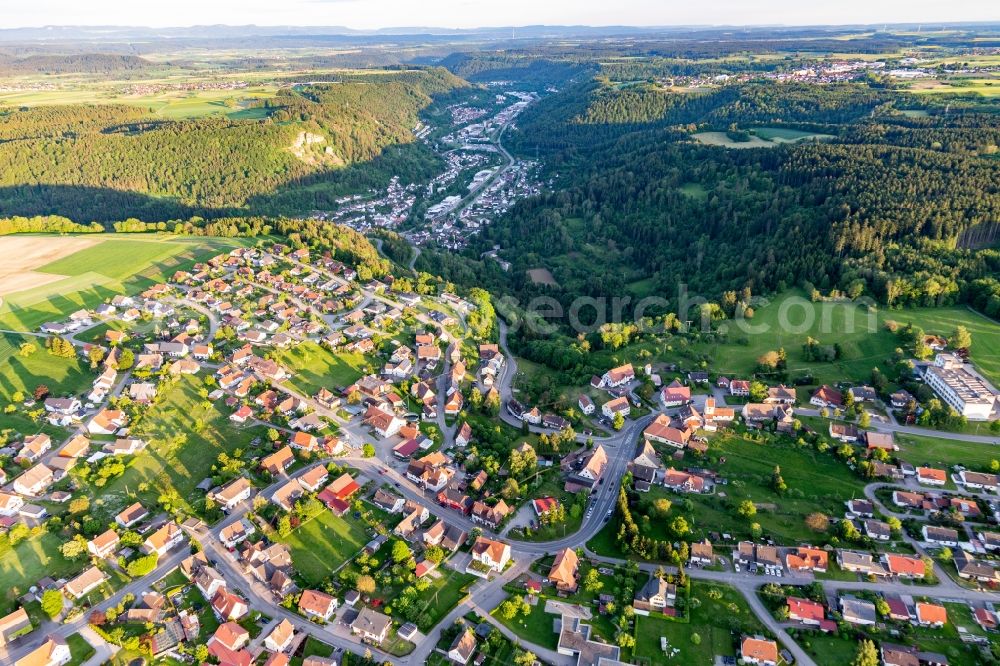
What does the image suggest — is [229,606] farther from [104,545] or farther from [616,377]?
[616,377]

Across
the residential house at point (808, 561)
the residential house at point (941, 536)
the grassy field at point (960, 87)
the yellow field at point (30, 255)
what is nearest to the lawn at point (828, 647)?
the residential house at point (808, 561)

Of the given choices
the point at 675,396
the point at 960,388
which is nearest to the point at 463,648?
the point at 675,396

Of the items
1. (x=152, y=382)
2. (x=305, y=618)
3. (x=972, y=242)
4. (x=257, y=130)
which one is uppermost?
(x=257, y=130)

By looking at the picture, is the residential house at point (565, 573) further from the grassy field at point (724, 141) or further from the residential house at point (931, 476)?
the grassy field at point (724, 141)

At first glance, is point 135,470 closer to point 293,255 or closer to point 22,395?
point 22,395

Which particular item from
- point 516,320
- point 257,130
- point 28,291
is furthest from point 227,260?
point 257,130

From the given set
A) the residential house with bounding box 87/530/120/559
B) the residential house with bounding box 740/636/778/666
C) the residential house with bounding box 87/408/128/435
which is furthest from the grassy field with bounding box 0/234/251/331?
the residential house with bounding box 740/636/778/666
